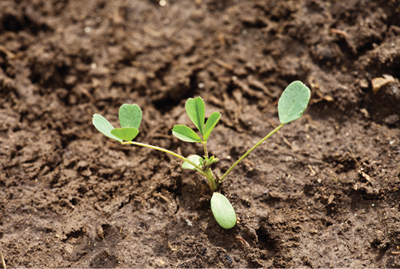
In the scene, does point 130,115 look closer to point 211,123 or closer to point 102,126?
point 102,126

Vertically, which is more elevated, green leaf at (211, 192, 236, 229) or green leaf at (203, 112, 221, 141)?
green leaf at (203, 112, 221, 141)

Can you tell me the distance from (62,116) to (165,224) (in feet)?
2.91

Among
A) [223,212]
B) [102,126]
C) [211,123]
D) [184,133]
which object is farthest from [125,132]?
[223,212]

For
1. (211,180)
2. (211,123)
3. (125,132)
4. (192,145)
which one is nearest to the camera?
(125,132)

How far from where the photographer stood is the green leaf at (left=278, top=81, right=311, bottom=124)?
1.25 m

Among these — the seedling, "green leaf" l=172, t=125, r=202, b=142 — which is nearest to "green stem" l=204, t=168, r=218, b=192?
the seedling

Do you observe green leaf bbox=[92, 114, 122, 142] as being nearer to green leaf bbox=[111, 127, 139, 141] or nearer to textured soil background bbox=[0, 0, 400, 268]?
green leaf bbox=[111, 127, 139, 141]

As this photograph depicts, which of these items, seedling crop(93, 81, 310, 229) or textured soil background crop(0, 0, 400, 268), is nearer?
seedling crop(93, 81, 310, 229)

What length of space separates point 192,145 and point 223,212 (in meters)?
0.47

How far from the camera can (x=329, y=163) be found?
1.58 metres

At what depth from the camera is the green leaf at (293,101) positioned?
1254 millimetres

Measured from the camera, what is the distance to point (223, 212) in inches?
51.6

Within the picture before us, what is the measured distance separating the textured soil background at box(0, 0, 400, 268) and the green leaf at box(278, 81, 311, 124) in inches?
14.5

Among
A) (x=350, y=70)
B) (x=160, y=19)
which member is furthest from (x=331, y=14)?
(x=160, y=19)
